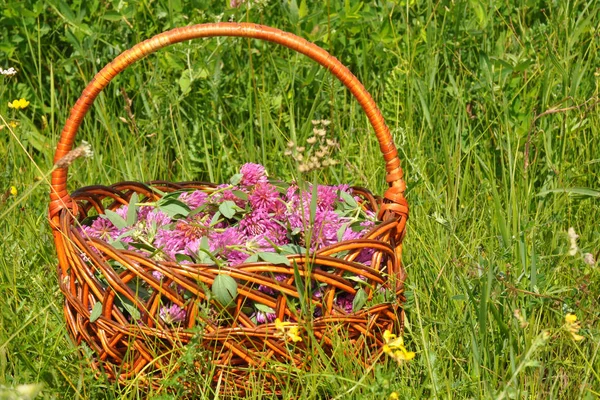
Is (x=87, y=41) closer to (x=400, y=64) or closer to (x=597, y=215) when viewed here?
(x=400, y=64)

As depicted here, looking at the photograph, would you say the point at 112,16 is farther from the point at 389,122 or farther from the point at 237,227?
the point at 237,227

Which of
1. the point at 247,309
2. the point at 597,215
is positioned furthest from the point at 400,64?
the point at 247,309

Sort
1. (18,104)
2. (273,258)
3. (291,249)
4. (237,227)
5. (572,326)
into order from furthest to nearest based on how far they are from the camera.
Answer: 1. (18,104)
2. (237,227)
3. (291,249)
4. (273,258)
5. (572,326)

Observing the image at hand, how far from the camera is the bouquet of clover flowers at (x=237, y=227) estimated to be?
5.24ft

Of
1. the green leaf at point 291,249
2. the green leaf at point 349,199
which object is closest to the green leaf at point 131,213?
the green leaf at point 291,249

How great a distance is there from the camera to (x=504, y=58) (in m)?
2.45

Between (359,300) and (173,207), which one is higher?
(173,207)

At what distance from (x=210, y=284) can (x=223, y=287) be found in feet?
0.12

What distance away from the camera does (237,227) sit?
5.81 ft

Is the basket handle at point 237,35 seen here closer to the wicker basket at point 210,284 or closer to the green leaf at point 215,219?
the wicker basket at point 210,284

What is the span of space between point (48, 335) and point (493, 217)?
3.33 feet

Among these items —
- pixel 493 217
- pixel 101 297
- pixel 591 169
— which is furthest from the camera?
pixel 591 169

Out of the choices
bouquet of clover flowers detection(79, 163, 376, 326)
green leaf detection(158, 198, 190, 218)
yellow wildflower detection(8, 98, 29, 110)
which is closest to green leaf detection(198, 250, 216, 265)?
bouquet of clover flowers detection(79, 163, 376, 326)

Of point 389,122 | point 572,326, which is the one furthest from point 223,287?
point 389,122
